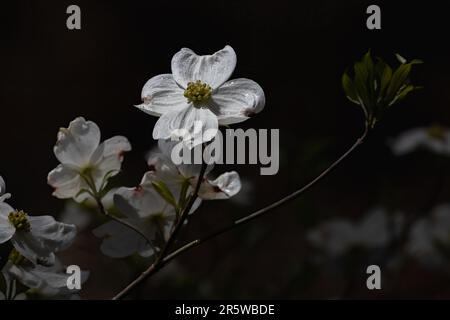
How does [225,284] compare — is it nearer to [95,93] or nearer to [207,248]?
[95,93]

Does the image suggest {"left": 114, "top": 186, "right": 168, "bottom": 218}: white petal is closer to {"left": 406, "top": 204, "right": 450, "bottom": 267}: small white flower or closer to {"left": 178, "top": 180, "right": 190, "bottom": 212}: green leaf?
{"left": 178, "top": 180, "right": 190, "bottom": 212}: green leaf

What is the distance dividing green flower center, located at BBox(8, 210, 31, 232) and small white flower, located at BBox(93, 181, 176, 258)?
0.06 metres

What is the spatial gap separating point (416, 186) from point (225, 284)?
85cm

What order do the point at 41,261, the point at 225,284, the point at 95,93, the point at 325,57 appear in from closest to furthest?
1. the point at 41,261
2. the point at 225,284
3. the point at 95,93
4. the point at 325,57

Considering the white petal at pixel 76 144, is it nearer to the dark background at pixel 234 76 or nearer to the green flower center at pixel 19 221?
the green flower center at pixel 19 221

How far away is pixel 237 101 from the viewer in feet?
1.55

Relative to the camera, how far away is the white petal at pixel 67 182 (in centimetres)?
49

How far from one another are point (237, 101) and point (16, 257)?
17 centimetres

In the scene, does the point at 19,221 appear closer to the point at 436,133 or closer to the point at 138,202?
the point at 138,202

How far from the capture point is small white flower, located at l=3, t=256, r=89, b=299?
0.48 m

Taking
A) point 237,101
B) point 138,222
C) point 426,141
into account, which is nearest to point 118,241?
point 138,222

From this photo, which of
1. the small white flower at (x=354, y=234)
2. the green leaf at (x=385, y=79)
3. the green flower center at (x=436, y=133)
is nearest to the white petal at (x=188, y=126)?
the green leaf at (x=385, y=79)

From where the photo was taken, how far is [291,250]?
142 cm

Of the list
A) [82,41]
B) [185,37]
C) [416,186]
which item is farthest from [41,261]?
[416,186]
